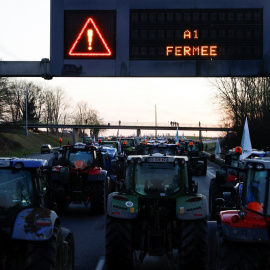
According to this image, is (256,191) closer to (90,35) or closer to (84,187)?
(84,187)

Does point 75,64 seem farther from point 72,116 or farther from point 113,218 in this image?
point 72,116

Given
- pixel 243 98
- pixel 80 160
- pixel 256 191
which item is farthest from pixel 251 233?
pixel 243 98

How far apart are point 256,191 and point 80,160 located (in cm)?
1194

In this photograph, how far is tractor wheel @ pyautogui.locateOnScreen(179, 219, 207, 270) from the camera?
9391 mm

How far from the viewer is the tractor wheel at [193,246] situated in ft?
30.8

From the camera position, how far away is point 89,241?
44.2ft

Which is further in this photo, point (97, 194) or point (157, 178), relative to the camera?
point (97, 194)

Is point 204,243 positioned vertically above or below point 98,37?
below

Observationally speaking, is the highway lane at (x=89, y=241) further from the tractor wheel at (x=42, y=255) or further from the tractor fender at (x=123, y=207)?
the tractor wheel at (x=42, y=255)

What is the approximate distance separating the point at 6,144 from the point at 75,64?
6833 centimetres

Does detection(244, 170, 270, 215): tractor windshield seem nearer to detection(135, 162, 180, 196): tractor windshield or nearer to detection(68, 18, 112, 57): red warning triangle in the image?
detection(135, 162, 180, 196): tractor windshield

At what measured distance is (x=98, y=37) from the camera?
18.5m

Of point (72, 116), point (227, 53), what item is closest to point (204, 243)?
point (227, 53)

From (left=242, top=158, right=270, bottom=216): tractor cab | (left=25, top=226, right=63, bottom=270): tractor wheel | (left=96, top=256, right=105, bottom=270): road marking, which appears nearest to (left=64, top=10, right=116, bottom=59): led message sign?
(left=96, top=256, right=105, bottom=270): road marking
